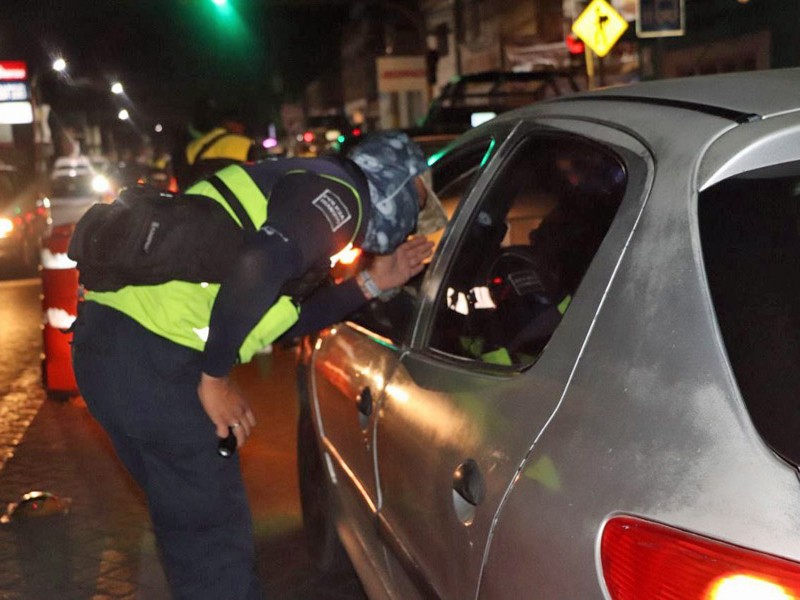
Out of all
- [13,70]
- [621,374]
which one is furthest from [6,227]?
[621,374]

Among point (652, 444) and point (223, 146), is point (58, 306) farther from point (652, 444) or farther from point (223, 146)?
point (652, 444)

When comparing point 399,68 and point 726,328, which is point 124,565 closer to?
point 726,328

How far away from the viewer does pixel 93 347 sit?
9.85 ft

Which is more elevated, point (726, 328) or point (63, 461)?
point (726, 328)

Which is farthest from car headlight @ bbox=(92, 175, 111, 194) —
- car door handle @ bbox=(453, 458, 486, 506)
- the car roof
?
car door handle @ bbox=(453, 458, 486, 506)

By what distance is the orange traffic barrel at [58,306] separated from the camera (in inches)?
291

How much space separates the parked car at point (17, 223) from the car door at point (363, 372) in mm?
13278

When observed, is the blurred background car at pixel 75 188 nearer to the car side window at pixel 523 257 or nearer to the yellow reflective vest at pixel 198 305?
the yellow reflective vest at pixel 198 305

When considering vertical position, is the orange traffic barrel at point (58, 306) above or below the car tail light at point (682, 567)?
below

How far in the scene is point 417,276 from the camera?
12.2ft

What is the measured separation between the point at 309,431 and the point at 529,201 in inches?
56.3

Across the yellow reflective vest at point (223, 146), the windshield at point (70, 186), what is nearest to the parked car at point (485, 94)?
the yellow reflective vest at point (223, 146)

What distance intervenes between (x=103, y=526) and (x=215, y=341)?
111 inches

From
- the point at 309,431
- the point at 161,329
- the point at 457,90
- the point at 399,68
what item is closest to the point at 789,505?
the point at 161,329
